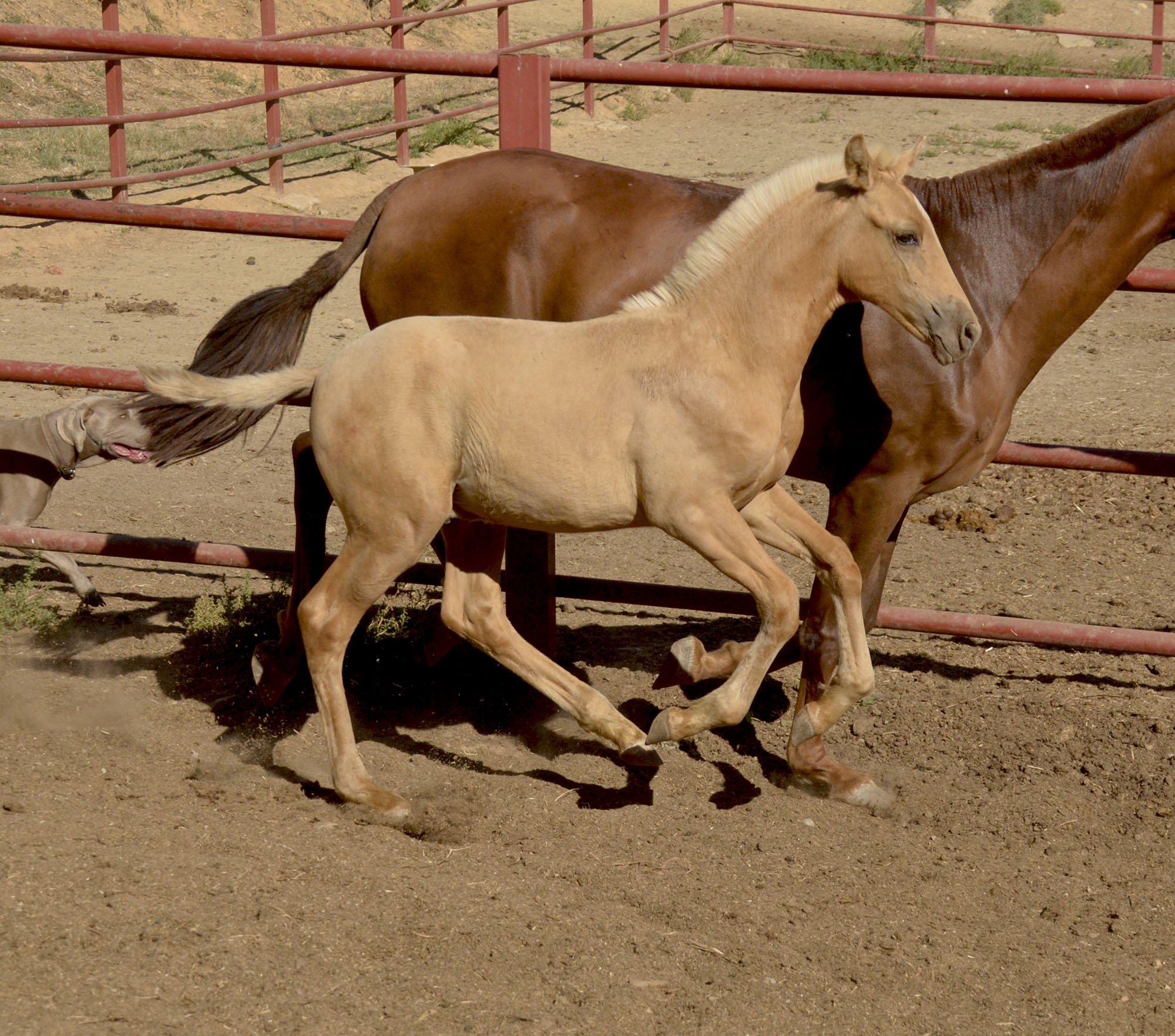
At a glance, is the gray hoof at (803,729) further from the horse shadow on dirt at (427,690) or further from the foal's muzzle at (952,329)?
the foal's muzzle at (952,329)

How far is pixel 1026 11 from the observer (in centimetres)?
2453

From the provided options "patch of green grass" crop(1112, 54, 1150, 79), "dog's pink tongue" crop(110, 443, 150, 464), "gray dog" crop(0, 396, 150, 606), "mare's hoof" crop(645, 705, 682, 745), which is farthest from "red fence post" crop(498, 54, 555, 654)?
"patch of green grass" crop(1112, 54, 1150, 79)

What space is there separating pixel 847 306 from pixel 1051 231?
63 cm

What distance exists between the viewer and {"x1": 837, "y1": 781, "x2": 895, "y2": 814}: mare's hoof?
3.74 m

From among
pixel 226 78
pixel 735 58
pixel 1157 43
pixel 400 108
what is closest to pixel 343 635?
pixel 400 108

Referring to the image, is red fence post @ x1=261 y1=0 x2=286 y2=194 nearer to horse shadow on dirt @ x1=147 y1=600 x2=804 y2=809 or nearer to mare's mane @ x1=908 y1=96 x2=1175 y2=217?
horse shadow on dirt @ x1=147 y1=600 x2=804 y2=809

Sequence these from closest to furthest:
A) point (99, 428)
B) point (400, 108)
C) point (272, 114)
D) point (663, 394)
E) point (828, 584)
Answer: point (663, 394) < point (828, 584) < point (99, 428) < point (272, 114) < point (400, 108)

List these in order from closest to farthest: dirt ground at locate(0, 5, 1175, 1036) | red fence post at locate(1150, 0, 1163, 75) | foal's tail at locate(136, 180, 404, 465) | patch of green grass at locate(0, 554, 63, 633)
→ dirt ground at locate(0, 5, 1175, 1036)
foal's tail at locate(136, 180, 404, 465)
patch of green grass at locate(0, 554, 63, 633)
red fence post at locate(1150, 0, 1163, 75)

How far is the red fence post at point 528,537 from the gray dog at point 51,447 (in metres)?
2.25

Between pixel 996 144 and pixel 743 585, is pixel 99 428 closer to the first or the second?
pixel 743 585

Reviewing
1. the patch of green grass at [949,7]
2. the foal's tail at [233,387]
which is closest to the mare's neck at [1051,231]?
the foal's tail at [233,387]

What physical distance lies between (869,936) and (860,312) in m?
1.68

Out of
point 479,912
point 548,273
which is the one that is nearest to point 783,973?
point 479,912

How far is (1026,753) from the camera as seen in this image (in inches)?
157
